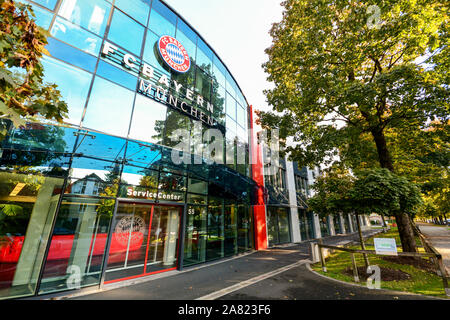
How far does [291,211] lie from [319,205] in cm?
1010

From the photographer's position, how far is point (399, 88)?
7.76 metres

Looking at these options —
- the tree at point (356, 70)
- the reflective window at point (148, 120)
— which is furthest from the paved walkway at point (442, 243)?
the reflective window at point (148, 120)

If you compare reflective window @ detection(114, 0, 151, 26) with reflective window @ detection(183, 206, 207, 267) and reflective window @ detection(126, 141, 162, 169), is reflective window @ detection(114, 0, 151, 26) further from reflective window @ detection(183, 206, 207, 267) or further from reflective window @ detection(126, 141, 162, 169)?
reflective window @ detection(183, 206, 207, 267)

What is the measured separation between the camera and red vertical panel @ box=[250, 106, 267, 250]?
48.5 feet

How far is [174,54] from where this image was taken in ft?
32.8

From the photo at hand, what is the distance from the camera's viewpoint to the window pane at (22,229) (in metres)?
5.23

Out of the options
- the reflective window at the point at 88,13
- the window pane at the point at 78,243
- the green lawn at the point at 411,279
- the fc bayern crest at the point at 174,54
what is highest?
the fc bayern crest at the point at 174,54

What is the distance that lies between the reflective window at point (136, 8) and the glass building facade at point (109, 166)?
0.05 metres

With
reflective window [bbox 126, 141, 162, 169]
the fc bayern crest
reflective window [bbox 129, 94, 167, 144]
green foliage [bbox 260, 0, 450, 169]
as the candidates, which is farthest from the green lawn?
the fc bayern crest

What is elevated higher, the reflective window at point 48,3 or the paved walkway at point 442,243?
the reflective window at point 48,3

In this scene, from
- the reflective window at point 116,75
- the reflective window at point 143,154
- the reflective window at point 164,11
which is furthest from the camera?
the reflective window at point 164,11

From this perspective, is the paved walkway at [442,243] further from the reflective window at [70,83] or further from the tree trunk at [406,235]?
the reflective window at [70,83]

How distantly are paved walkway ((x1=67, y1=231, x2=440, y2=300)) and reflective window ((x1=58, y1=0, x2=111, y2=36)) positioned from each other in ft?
31.4

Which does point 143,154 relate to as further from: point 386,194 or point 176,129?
point 386,194
